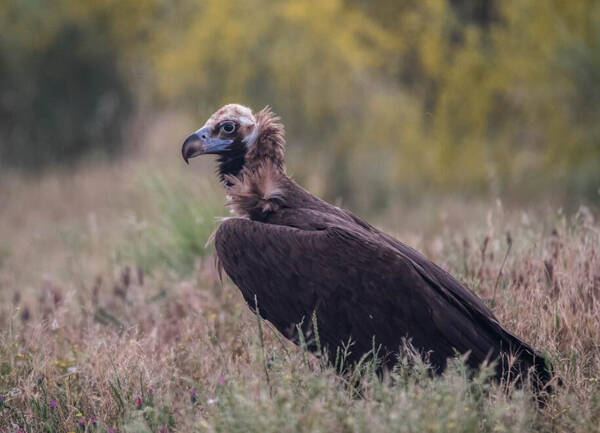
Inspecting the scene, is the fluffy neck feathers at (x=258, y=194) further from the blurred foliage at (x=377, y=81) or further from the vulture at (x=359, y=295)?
the blurred foliage at (x=377, y=81)

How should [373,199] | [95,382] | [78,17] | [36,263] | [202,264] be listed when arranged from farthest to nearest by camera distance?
[78,17]
[373,199]
[36,263]
[202,264]
[95,382]

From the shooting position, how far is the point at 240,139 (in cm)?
436

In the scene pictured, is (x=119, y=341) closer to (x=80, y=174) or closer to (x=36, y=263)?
(x=36, y=263)

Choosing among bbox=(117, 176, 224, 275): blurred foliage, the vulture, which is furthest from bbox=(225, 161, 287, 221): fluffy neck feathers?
bbox=(117, 176, 224, 275): blurred foliage

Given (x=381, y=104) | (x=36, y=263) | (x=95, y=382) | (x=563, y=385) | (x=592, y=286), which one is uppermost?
(x=381, y=104)

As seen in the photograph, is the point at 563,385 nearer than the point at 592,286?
Yes

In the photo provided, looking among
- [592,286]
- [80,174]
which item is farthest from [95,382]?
[80,174]

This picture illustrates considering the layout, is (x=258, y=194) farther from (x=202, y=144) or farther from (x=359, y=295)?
(x=359, y=295)

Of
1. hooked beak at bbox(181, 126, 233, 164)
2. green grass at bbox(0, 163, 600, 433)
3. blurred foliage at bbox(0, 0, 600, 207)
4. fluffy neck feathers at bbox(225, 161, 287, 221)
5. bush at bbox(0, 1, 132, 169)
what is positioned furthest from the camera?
bush at bbox(0, 1, 132, 169)

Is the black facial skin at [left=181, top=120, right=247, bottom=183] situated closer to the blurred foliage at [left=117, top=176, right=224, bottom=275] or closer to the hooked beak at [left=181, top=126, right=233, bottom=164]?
the hooked beak at [left=181, top=126, right=233, bottom=164]

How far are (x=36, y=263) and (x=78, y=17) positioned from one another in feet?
19.6

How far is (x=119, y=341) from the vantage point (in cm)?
416

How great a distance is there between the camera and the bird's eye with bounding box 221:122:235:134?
14.2 ft

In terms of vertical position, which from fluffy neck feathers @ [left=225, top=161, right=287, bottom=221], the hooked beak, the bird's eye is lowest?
fluffy neck feathers @ [left=225, top=161, right=287, bottom=221]
